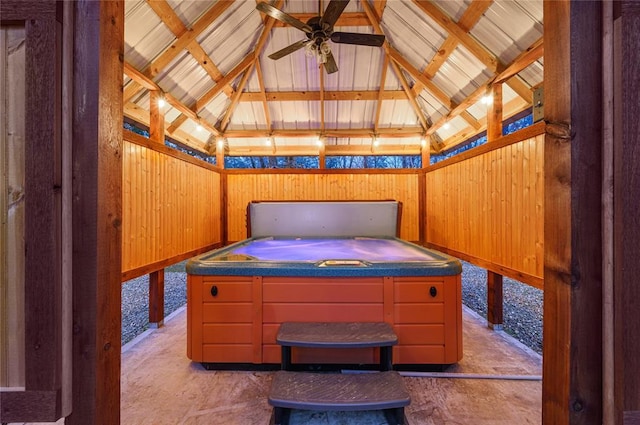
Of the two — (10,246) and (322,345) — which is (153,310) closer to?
(322,345)

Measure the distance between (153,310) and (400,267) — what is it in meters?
3.01

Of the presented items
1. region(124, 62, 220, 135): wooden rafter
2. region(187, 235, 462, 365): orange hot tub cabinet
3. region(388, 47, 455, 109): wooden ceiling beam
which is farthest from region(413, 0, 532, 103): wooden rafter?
region(124, 62, 220, 135): wooden rafter

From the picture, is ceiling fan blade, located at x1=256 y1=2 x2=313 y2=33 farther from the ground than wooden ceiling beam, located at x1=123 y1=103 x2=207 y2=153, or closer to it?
farther from the ground

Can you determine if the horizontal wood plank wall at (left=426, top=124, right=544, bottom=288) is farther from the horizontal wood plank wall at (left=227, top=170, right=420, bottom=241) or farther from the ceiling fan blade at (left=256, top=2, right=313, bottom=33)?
the ceiling fan blade at (left=256, top=2, right=313, bottom=33)

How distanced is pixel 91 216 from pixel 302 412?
71.4 inches

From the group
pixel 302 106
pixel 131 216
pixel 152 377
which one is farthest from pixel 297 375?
pixel 302 106

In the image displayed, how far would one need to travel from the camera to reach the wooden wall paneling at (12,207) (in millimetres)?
871

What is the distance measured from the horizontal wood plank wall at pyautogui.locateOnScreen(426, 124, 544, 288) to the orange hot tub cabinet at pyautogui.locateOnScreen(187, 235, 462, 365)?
0.89m

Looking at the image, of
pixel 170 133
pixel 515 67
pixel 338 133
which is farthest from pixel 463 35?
pixel 170 133

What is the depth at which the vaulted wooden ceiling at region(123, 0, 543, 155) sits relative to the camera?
10.7 feet

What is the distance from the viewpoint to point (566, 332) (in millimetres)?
875

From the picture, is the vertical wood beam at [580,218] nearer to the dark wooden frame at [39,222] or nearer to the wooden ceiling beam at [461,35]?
the dark wooden frame at [39,222]

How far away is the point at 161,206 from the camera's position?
3.41m

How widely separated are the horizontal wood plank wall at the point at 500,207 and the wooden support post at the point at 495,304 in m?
0.23
